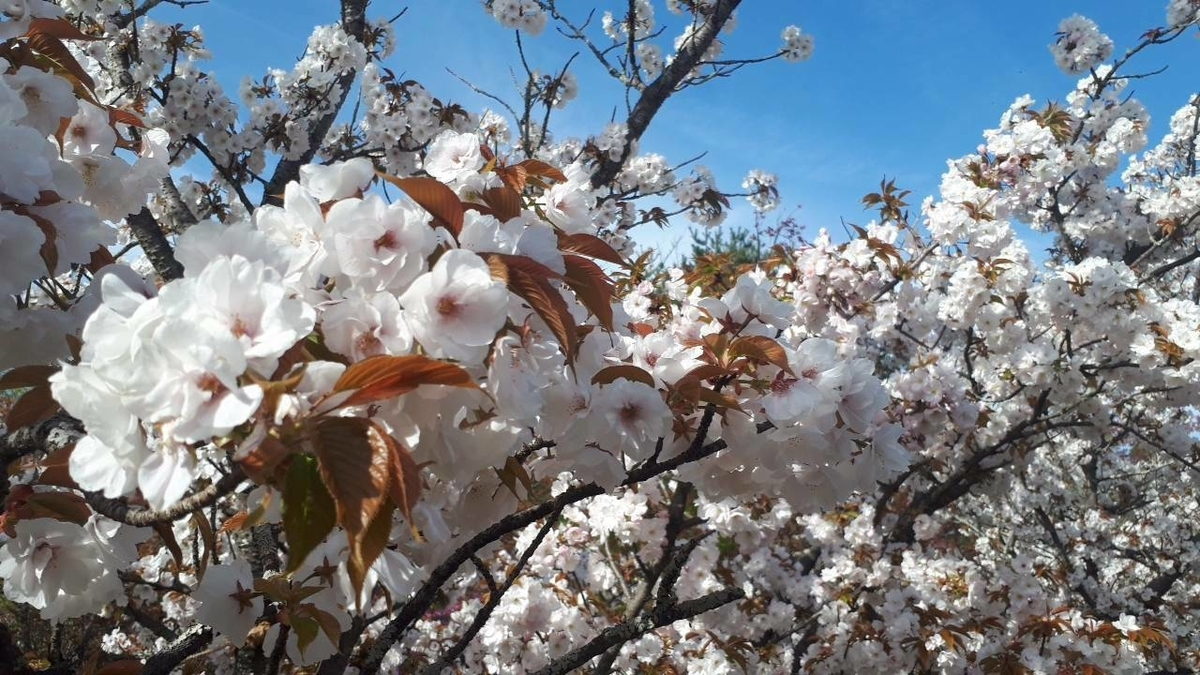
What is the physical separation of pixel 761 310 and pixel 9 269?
110 centimetres

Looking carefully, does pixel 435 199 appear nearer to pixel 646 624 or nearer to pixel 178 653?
pixel 646 624

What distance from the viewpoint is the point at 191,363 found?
2.04 feet

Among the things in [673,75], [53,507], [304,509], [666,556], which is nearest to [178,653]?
[53,507]

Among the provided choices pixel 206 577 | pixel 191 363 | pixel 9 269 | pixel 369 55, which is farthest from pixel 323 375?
pixel 369 55

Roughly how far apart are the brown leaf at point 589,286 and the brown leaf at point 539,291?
119 mm

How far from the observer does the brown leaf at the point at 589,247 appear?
109 centimetres

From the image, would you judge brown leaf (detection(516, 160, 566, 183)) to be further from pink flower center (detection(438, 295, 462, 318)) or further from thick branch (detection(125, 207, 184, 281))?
thick branch (detection(125, 207, 184, 281))

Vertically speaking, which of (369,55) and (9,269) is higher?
(369,55)

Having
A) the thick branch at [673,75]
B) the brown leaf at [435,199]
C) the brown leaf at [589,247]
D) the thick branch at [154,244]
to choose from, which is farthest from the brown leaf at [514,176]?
the thick branch at [673,75]

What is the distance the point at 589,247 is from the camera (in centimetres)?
109

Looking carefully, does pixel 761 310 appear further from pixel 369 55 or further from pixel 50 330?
pixel 369 55

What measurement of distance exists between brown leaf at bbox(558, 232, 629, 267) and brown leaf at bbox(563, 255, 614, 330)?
0.25 feet

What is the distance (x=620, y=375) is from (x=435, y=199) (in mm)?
363

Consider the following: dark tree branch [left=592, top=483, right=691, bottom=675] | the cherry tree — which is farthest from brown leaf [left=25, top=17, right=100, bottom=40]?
dark tree branch [left=592, top=483, right=691, bottom=675]
